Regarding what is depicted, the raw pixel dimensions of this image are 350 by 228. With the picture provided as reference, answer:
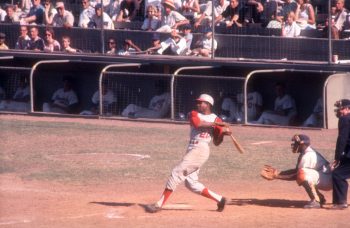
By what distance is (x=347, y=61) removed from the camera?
1994cm

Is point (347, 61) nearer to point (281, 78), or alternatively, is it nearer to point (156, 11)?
point (281, 78)

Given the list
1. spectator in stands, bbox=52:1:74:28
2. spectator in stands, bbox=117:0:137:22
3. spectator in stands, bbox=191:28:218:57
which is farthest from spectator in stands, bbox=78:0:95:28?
spectator in stands, bbox=191:28:218:57

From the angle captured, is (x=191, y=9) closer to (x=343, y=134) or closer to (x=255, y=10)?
(x=255, y=10)

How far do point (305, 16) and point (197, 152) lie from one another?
1070 centimetres

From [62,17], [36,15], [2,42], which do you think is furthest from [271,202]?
[2,42]

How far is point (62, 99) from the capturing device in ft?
78.6

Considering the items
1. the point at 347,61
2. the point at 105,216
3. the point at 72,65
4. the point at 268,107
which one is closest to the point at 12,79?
the point at 72,65

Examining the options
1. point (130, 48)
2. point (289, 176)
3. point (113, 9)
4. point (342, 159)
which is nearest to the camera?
point (342, 159)

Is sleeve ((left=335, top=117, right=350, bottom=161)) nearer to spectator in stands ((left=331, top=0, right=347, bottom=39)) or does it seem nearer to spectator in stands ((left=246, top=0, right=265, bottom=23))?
spectator in stands ((left=331, top=0, right=347, bottom=39))

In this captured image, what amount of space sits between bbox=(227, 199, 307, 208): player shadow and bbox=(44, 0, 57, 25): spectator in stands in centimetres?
1379

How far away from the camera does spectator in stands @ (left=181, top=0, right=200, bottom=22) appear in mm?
22484

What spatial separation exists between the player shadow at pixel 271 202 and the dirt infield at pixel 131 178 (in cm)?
1

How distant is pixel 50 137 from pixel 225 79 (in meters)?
4.55

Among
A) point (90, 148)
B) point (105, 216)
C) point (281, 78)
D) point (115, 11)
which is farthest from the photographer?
point (115, 11)
